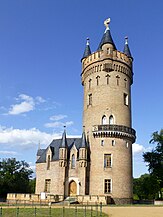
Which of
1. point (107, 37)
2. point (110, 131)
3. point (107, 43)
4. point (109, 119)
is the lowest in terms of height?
point (110, 131)

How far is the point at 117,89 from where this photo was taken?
4188cm

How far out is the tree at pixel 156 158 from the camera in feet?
155

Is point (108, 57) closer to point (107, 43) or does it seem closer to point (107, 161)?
point (107, 43)

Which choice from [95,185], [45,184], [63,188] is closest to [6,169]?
[45,184]

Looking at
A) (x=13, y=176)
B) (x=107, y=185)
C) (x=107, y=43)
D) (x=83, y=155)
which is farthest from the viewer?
(x=13, y=176)

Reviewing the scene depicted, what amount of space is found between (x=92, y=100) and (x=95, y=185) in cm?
1193

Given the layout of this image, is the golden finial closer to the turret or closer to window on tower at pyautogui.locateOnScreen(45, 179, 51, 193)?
the turret

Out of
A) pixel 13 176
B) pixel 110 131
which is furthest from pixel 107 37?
pixel 13 176

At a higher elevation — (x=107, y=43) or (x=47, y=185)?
(x=107, y=43)

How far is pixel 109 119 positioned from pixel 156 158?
518 inches

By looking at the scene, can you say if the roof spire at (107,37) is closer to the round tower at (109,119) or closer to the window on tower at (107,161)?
the round tower at (109,119)

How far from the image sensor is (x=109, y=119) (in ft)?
133

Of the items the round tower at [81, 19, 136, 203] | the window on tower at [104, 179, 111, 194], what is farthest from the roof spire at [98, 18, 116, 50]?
the window on tower at [104, 179, 111, 194]

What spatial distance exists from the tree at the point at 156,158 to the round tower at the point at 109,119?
879cm
